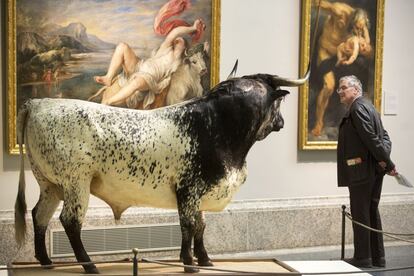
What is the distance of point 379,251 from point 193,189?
9.21ft

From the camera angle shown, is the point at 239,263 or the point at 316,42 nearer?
the point at 239,263

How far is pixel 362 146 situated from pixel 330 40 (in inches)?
61.5

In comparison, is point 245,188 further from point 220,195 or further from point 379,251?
point 220,195

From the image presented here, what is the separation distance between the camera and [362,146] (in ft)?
19.6

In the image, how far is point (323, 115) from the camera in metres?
7.08

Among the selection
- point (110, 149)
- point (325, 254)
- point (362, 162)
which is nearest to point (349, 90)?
point (362, 162)

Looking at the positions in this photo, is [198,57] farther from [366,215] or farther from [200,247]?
[200,247]

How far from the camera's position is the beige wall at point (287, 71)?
21.6 feet

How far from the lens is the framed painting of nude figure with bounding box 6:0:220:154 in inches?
224

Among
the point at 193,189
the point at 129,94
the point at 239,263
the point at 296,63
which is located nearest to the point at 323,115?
the point at 296,63

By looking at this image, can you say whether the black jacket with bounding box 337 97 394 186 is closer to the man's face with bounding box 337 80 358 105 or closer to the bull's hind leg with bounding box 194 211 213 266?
the man's face with bounding box 337 80 358 105

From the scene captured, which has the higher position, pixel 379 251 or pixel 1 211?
pixel 1 211

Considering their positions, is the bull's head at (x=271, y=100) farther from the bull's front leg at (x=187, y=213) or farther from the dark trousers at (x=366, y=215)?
the dark trousers at (x=366, y=215)

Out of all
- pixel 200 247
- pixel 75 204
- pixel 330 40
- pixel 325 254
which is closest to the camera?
pixel 75 204
